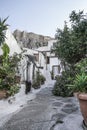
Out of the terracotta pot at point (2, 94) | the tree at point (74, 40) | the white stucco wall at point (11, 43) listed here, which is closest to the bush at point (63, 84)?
the tree at point (74, 40)

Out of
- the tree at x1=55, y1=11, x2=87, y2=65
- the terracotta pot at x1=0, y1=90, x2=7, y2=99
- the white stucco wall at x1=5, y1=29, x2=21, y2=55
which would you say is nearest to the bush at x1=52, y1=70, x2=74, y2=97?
the tree at x1=55, y1=11, x2=87, y2=65

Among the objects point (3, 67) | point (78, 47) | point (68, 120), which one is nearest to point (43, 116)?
point (68, 120)

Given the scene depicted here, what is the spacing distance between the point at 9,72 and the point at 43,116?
3.96 metres

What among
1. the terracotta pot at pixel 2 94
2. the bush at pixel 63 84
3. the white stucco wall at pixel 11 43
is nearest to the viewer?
the terracotta pot at pixel 2 94

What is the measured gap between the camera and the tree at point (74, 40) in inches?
549

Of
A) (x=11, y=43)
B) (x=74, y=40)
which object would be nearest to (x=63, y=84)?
(x=74, y=40)

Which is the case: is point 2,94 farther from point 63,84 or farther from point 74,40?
point 74,40

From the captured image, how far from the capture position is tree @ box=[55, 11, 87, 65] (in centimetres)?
1395

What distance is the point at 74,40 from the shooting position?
14.2 m

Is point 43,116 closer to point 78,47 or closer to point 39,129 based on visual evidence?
point 39,129

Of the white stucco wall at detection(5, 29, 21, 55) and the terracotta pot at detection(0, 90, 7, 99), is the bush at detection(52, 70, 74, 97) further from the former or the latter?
the terracotta pot at detection(0, 90, 7, 99)

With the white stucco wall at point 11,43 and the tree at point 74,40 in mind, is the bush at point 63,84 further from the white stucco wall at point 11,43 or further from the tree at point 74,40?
the white stucco wall at point 11,43

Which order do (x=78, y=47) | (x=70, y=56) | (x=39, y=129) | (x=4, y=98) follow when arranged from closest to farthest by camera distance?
(x=39, y=129)
(x=4, y=98)
(x=78, y=47)
(x=70, y=56)

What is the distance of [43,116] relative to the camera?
8.20 metres
